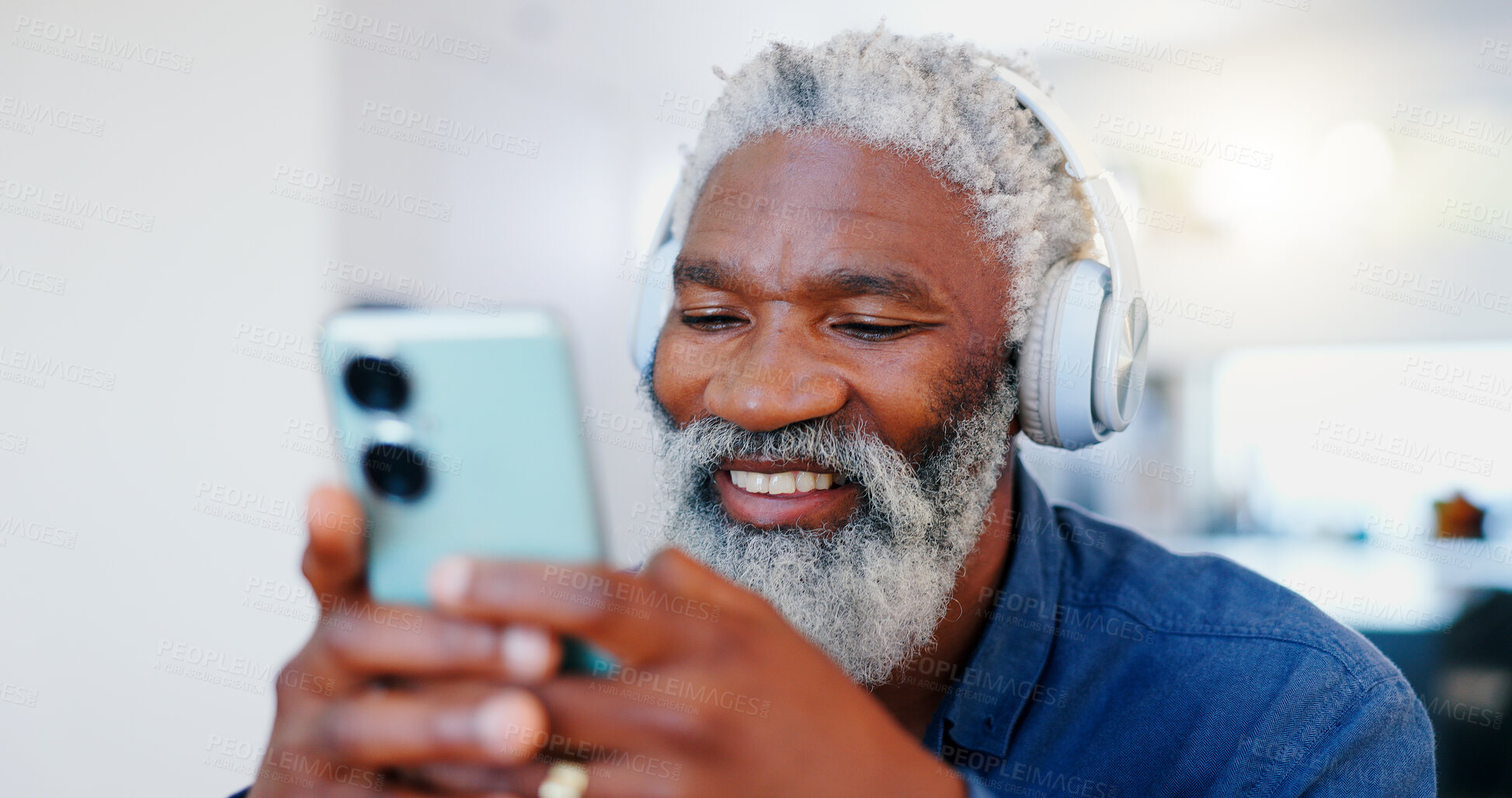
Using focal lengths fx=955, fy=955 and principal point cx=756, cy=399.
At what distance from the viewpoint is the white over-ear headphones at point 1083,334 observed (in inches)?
50.8

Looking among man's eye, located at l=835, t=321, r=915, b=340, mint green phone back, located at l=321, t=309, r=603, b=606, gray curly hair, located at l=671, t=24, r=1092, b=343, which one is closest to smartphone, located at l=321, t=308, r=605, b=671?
mint green phone back, located at l=321, t=309, r=603, b=606

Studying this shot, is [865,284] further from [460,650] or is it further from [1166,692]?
[460,650]

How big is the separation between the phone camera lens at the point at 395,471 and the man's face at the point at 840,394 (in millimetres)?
587

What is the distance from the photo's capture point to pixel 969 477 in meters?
1.33

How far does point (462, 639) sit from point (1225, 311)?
14.6 ft

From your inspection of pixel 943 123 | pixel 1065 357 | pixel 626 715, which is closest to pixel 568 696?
pixel 626 715

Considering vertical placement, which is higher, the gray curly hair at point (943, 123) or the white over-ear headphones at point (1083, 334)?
the gray curly hair at point (943, 123)

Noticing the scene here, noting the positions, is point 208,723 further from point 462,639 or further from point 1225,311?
point 1225,311

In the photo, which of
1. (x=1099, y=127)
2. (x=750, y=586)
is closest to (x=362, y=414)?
(x=750, y=586)

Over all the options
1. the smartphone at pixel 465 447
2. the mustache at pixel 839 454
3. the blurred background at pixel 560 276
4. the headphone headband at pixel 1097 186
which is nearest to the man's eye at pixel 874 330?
the mustache at pixel 839 454

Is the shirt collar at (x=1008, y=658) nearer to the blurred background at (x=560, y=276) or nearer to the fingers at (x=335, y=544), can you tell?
the blurred background at (x=560, y=276)

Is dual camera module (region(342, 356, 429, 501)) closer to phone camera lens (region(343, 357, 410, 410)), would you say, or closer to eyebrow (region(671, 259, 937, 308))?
phone camera lens (region(343, 357, 410, 410))

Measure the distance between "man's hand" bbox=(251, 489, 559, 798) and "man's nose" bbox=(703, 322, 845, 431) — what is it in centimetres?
65

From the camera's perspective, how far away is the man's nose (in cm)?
119
